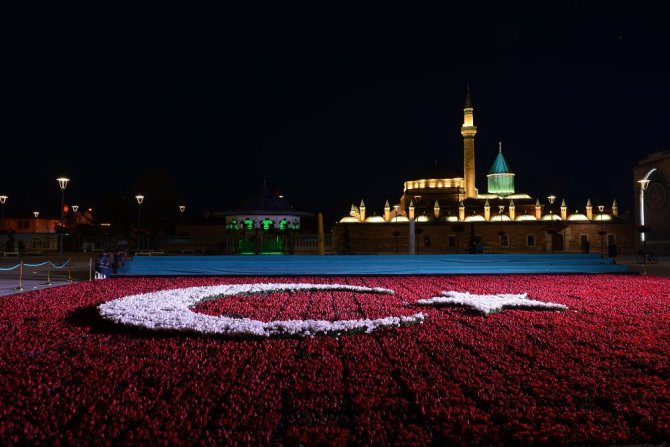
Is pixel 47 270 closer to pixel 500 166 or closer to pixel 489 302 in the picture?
pixel 489 302

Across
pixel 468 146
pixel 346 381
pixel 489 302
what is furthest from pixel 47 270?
pixel 468 146

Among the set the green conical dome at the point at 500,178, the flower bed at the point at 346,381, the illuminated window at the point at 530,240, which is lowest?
the flower bed at the point at 346,381

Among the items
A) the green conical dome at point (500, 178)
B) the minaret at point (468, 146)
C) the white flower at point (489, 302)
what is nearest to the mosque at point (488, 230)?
the minaret at point (468, 146)

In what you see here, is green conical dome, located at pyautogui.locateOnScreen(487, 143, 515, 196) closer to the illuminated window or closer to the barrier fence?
the illuminated window

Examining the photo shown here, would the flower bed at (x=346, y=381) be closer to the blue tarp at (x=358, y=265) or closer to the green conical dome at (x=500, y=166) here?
the blue tarp at (x=358, y=265)

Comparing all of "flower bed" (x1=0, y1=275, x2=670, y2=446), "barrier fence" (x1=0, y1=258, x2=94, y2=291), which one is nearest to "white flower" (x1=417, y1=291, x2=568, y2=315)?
"flower bed" (x1=0, y1=275, x2=670, y2=446)

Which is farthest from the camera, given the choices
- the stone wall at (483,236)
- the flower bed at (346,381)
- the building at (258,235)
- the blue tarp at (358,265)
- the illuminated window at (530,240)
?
the illuminated window at (530,240)
